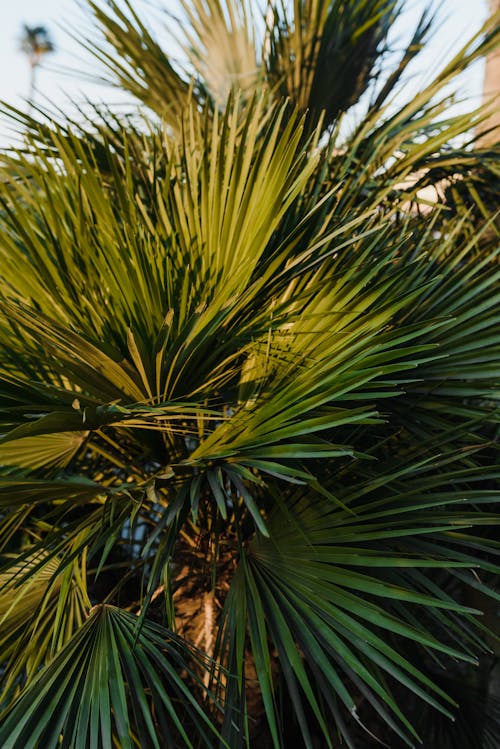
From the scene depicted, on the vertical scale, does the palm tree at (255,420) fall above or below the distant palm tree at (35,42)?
below

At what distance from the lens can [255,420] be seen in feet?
4.07

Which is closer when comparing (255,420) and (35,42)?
(255,420)

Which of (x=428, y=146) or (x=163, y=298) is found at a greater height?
(x=428, y=146)

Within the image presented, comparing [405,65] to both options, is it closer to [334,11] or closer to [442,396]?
[334,11]

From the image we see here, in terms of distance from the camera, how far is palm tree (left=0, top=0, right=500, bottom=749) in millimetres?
1167

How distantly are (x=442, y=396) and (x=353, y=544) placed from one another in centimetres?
45

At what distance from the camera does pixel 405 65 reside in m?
2.14

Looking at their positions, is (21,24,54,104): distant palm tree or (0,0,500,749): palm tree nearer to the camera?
(0,0,500,749): palm tree

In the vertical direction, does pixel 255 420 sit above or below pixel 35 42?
below

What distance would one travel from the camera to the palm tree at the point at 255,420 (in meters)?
1.17

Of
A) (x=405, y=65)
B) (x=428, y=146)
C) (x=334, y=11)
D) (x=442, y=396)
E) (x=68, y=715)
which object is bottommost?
(x=68, y=715)

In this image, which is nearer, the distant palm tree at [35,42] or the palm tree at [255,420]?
the palm tree at [255,420]

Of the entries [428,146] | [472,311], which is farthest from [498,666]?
[428,146]

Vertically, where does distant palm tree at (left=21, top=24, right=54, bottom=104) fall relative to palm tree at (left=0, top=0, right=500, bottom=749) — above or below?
above
